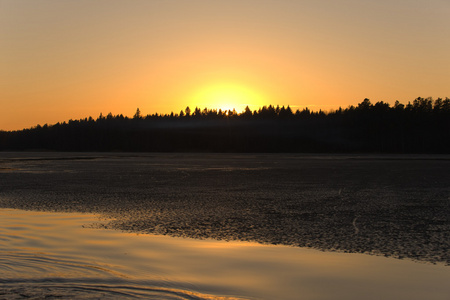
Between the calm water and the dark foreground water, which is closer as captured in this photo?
the calm water

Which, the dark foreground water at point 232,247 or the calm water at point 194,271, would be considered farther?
the dark foreground water at point 232,247

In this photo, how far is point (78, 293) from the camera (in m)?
6.98

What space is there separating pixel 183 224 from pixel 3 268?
243 inches

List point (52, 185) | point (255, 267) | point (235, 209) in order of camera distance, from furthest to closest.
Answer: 1. point (52, 185)
2. point (235, 209)
3. point (255, 267)

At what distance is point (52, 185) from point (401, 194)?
744 inches

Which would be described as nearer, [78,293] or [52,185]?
[78,293]

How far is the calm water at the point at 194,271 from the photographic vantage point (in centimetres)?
724

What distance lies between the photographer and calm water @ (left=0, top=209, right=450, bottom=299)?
7.24 m

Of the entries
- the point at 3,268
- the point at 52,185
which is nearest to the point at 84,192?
the point at 52,185

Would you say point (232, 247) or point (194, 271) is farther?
point (232, 247)

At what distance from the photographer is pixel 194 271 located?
28.1 ft

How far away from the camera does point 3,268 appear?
8.24 m

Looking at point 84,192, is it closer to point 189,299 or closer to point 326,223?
point 326,223

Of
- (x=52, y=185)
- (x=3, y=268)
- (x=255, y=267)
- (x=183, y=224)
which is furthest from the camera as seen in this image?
(x=52, y=185)
